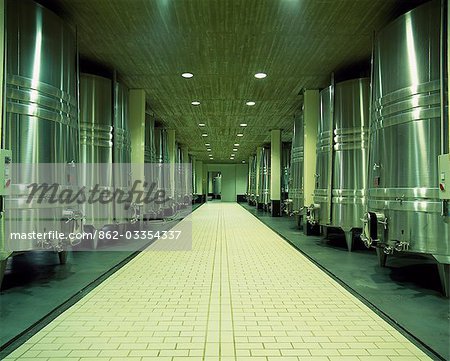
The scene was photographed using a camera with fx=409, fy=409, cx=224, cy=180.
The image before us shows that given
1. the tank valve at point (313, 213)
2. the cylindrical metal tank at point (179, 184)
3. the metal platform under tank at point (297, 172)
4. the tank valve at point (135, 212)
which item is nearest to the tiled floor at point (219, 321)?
the tank valve at point (313, 213)

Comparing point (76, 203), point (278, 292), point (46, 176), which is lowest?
point (278, 292)

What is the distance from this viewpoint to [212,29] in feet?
19.3

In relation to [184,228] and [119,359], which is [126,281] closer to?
[119,359]

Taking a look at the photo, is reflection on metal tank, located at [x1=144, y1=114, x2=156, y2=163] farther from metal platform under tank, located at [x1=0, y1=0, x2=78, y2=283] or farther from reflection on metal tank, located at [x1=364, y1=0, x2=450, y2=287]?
reflection on metal tank, located at [x1=364, y1=0, x2=450, y2=287]

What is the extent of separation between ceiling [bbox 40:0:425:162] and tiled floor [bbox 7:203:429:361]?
342 centimetres

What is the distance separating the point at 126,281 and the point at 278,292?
1.85 m

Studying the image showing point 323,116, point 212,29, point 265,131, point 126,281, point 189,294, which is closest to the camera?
point 189,294

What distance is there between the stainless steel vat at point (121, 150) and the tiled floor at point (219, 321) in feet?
7.51

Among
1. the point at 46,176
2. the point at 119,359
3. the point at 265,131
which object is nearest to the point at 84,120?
the point at 46,176

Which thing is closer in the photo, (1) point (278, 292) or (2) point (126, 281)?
(1) point (278, 292)

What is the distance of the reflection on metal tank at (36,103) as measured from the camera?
4170mm

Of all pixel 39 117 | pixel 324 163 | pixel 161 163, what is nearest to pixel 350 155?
pixel 324 163

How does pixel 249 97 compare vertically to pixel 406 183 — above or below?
above

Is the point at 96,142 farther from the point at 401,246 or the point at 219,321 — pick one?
the point at 401,246
